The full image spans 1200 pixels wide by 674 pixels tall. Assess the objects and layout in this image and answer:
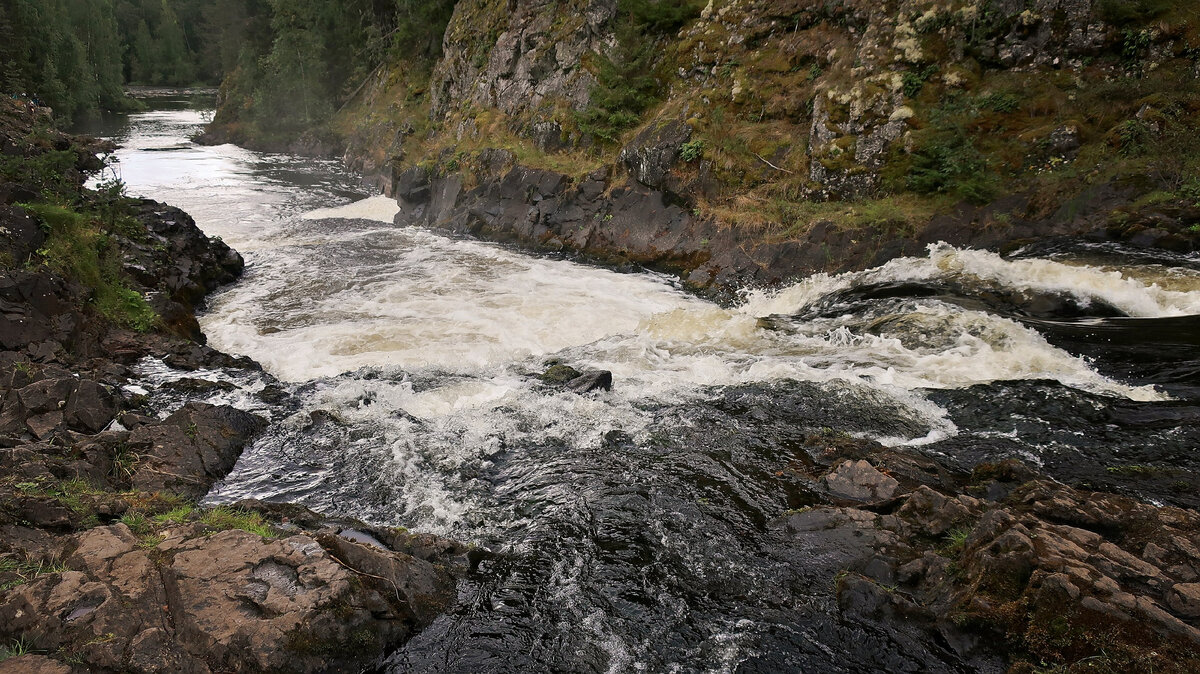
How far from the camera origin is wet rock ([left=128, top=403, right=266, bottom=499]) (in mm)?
7539

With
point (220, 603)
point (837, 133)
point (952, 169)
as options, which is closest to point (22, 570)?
point (220, 603)

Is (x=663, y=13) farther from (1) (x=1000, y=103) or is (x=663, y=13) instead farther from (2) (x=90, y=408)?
(2) (x=90, y=408)

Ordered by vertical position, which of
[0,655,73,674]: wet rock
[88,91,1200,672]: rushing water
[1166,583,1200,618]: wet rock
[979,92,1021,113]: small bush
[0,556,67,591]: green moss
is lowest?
[88,91,1200,672]: rushing water

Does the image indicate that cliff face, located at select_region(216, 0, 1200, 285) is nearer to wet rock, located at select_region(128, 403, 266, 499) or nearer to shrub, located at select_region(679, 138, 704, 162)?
shrub, located at select_region(679, 138, 704, 162)

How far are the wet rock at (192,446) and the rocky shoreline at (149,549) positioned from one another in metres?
0.02

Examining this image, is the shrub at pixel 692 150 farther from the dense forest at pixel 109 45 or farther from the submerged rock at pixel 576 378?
the dense forest at pixel 109 45

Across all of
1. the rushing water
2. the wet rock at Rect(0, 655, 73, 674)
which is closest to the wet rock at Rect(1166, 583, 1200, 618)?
the rushing water

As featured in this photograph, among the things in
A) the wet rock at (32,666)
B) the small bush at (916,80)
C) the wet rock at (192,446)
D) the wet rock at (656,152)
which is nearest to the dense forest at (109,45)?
the wet rock at (656,152)

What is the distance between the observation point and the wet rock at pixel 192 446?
7539mm

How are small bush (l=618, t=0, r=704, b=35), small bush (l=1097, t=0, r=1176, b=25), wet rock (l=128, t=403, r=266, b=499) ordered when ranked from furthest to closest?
small bush (l=618, t=0, r=704, b=35)
small bush (l=1097, t=0, r=1176, b=25)
wet rock (l=128, t=403, r=266, b=499)

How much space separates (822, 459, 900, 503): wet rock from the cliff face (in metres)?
8.87

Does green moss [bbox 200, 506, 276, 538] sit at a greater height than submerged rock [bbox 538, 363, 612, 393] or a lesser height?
greater

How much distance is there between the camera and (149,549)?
5.27 m

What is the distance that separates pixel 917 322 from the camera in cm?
1157
